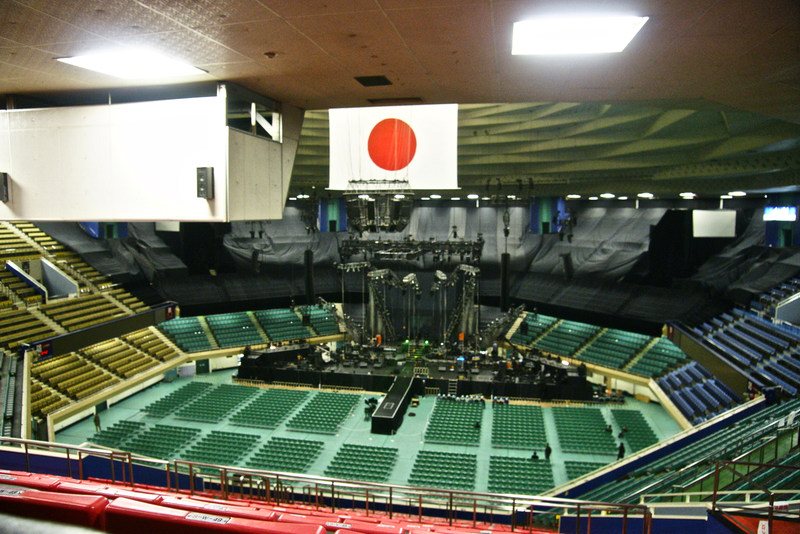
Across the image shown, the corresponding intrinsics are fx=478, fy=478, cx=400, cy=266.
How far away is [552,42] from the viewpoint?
9.93 ft

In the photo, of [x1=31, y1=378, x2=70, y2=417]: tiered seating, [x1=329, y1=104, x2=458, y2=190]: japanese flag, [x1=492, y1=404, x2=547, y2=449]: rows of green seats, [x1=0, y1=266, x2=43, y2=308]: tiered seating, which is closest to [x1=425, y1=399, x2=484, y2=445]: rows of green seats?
[x1=492, y1=404, x2=547, y2=449]: rows of green seats

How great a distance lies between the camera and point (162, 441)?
16297 mm

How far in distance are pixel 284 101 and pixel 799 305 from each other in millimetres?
9573

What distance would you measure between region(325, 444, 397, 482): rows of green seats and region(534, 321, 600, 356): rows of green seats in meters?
13.1

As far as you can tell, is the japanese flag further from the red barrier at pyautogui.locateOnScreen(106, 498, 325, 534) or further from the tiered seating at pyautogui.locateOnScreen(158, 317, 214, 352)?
the tiered seating at pyautogui.locateOnScreen(158, 317, 214, 352)

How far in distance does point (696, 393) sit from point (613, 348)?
6.45m

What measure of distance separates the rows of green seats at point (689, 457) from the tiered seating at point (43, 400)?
1687cm

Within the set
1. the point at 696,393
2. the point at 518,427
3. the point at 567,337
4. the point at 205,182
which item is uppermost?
the point at 205,182

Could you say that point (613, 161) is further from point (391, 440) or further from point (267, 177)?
point (267, 177)

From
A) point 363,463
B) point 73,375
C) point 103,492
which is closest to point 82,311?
point 73,375

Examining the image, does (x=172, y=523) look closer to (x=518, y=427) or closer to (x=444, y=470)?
(x=444, y=470)

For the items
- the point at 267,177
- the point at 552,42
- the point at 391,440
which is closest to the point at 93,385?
the point at 391,440

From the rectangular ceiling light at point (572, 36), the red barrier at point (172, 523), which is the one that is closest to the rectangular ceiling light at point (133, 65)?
the rectangular ceiling light at point (572, 36)

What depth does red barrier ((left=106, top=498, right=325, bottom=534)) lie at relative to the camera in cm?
239
